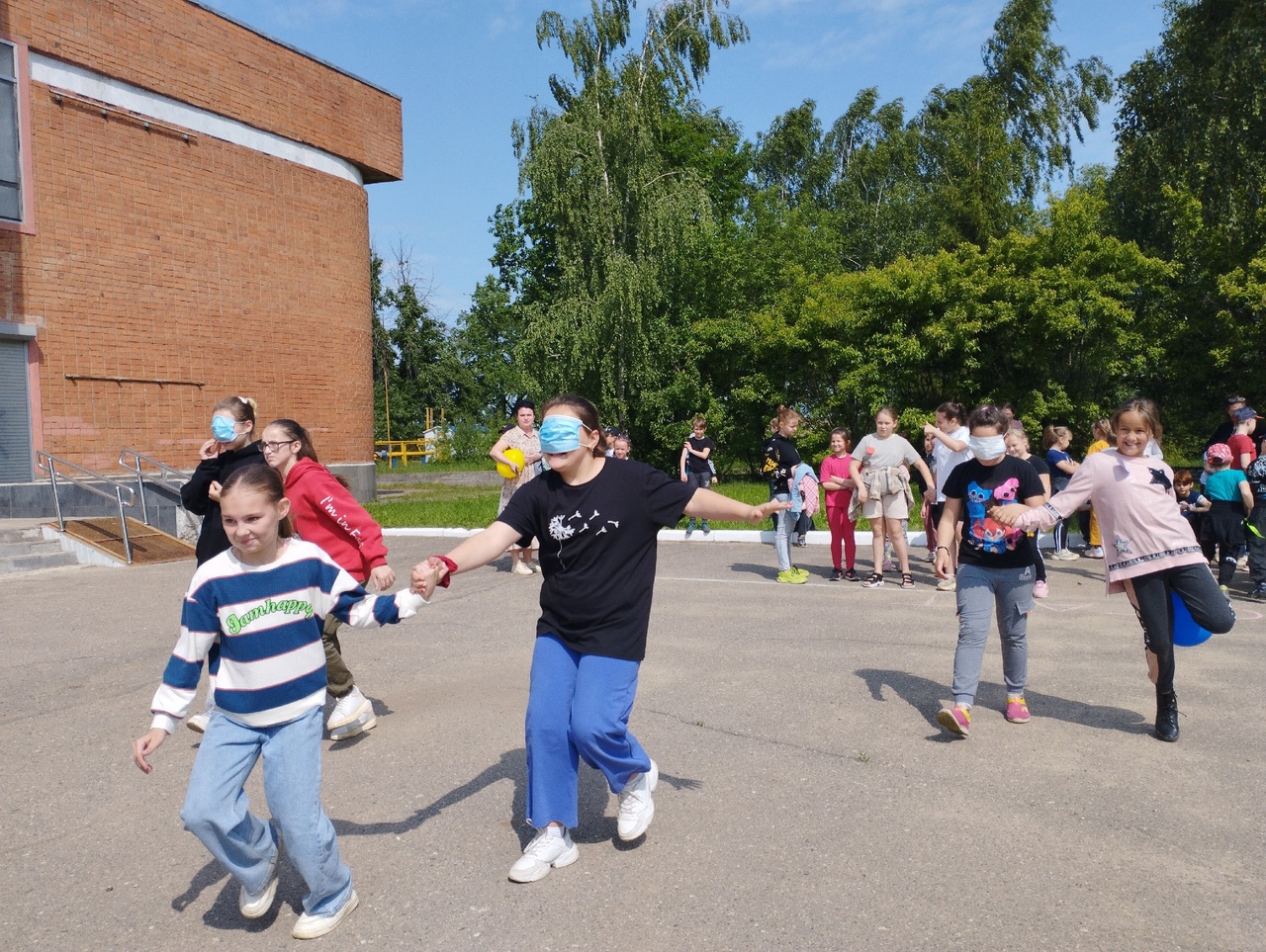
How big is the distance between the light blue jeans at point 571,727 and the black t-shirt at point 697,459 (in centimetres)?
1216

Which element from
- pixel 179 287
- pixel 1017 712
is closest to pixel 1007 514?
pixel 1017 712

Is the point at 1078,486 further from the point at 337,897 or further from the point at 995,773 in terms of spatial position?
the point at 337,897

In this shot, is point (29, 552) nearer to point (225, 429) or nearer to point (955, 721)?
point (225, 429)

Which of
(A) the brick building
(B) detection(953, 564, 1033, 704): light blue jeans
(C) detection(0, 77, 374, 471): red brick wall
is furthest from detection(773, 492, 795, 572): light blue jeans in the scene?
(C) detection(0, 77, 374, 471): red brick wall

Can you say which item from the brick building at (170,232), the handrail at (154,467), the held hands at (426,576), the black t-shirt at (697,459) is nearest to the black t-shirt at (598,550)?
the held hands at (426,576)

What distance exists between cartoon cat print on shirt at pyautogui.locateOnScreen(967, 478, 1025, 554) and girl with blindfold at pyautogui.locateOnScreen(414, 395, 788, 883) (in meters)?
2.13

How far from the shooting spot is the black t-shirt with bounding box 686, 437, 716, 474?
1609 centimetres

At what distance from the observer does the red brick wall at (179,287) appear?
17.9m

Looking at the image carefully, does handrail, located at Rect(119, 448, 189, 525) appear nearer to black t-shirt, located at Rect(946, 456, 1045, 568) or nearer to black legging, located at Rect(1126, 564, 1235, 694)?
black t-shirt, located at Rect(946, 456, 1045, 568)

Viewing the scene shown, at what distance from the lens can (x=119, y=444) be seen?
62.7 feet

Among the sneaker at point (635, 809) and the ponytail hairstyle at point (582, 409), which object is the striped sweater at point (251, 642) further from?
the sneaker at point (635, 809)

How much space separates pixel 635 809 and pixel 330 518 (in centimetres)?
239

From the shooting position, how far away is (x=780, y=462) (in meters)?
11.1

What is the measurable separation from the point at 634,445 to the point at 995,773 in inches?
1119
